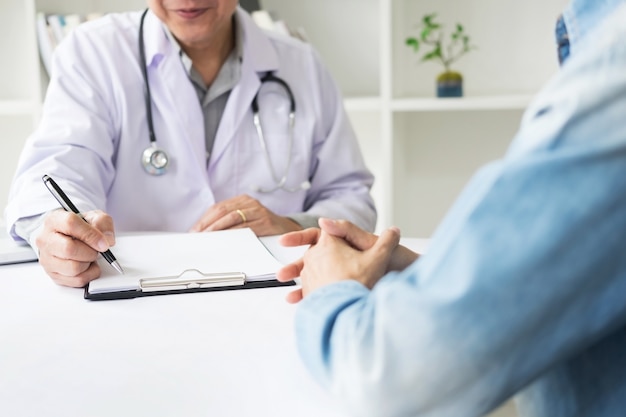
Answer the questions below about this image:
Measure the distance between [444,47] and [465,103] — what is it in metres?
0.42

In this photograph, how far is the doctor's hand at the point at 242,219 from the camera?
5.00 ft

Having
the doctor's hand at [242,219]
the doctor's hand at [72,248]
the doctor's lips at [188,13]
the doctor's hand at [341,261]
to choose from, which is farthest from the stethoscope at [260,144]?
the doctor's hand at [341,261]

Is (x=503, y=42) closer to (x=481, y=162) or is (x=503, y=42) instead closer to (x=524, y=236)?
(x=481, y=162)

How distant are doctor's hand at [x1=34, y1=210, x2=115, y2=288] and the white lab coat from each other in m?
0.35

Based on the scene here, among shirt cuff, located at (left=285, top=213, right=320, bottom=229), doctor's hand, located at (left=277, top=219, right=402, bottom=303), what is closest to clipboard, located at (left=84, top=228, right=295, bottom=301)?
doctor's hand, located at (left=277, top=219, right=402, bottom=303)

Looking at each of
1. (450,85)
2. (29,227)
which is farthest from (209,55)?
(450,85)

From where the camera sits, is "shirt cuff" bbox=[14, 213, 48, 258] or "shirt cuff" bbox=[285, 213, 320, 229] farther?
"shirt cuff" bbox=[285, 213, 320, 229]

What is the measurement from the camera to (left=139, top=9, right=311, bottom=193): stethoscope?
5.71 ft

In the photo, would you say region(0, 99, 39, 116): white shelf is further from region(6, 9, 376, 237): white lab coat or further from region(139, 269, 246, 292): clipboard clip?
region(139, 269, 246, 292): clipboard clip

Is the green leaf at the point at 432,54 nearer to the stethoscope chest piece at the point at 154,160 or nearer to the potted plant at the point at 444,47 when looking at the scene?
the potted plant at the point at 444,47

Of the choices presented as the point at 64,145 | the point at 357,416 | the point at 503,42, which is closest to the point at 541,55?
the point at 503,42

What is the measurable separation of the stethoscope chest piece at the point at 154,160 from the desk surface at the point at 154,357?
0.60 m

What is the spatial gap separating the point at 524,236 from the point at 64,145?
1.24 m

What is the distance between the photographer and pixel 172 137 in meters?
1.76
